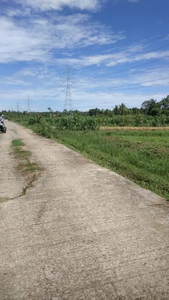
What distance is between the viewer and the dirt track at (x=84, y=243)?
7.36ft

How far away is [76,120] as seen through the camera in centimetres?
2989

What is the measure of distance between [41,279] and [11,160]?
250 inches

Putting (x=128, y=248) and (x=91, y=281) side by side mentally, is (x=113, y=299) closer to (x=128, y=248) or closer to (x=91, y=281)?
(x=91, y=281)

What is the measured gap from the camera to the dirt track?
224 cm

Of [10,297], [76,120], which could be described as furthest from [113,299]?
[76,120]

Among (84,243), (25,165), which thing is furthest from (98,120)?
(84,243)

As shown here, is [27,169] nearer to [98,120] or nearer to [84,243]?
[84,243]

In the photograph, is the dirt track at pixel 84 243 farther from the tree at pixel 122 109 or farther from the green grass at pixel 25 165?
the tree at pixel 122 109

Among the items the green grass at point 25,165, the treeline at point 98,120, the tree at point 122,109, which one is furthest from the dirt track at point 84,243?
the tree at point 122,109

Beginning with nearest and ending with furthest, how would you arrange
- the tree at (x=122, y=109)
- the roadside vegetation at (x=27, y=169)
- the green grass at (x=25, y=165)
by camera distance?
1. the roadside vegetation at (x=27, y=169)
2. the green grass at (x=25, y=165)
3. the tree at (x=122, y=109)

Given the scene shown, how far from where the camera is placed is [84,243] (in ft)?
9.73

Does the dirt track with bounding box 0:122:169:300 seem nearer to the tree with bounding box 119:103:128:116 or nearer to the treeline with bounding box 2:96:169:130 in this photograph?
the treeline with bounding box 2:96:169:130

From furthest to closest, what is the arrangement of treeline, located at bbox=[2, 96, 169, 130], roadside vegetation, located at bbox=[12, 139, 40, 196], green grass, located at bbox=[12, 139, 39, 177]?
treeline, located at bbox=[2, 96, 169, 130]
green grass, located at bbox=[12, 139, 39, 177]
roadside vegetation, located at bbox=[12, 139, 40, 196]

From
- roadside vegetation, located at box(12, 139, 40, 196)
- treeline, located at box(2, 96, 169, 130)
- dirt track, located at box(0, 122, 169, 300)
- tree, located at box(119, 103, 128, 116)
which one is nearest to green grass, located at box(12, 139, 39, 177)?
roadside vegetation, located at box(12, 139, 40, 196)
